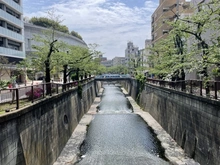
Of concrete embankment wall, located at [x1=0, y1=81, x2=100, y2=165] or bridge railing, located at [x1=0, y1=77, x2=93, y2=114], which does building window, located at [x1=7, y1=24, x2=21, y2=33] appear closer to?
concrete embankment wall, located at [x1=0, y1=81, x2=100, y2=165]

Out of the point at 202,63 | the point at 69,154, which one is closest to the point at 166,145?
the point at 69,154

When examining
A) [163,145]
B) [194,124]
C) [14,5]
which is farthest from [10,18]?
[194,124]

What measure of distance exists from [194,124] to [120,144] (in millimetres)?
6718

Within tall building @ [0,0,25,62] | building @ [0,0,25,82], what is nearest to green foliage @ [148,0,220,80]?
building @ [0,0,25,82]

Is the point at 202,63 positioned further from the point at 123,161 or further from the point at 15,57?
the point at 15,57

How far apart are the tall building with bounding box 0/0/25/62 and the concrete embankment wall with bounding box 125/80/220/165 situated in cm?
2648

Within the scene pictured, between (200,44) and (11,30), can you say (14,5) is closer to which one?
(11,30)

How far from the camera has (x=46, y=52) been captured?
19719mm

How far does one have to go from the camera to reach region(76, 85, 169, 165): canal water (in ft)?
50.0

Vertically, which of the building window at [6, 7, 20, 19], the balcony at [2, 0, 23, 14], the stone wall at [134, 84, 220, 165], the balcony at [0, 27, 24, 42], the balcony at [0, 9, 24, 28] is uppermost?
the balcony at [2, 0, 23, 14]

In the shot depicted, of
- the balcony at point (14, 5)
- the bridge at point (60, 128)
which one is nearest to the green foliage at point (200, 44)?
the bridge at point (60, 128)

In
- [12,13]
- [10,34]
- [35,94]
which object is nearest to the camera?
[35,94]

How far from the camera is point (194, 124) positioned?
1458 cm

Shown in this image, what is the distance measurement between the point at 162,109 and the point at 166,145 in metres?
6.89
